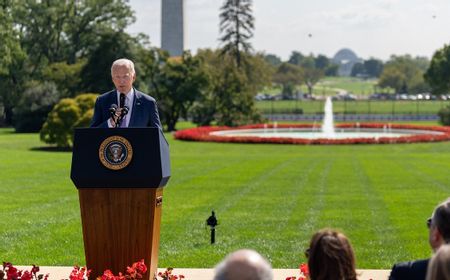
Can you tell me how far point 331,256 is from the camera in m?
4.29

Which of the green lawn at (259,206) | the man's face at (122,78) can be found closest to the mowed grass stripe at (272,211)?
the green lawn at (259,206)

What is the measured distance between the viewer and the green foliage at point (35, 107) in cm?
6206

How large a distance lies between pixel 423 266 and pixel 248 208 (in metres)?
11.8

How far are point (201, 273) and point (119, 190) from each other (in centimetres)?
249

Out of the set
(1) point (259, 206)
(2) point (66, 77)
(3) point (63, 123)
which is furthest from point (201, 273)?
(2) point (66, 77)

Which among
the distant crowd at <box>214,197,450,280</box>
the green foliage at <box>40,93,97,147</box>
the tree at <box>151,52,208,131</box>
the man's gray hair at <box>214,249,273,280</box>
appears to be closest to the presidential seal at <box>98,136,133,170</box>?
the distant crowd at <box>214,197,450,280</box>

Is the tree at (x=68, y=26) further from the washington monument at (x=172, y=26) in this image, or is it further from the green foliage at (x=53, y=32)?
the washington monument at (x=172, y=26)

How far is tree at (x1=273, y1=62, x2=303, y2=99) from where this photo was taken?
6688 inches

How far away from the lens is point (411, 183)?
22.3 meters

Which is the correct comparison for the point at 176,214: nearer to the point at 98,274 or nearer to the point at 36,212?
the point at 36,212

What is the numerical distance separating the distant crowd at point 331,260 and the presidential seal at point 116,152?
299 cm

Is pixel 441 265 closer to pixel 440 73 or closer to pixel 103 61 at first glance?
pixel 103 61

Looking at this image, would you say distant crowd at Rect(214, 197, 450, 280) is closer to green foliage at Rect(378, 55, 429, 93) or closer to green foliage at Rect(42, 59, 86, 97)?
green foliage at Rect(42, 59, 86, 97)

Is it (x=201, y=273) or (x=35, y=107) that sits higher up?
(x=35, y=107)
